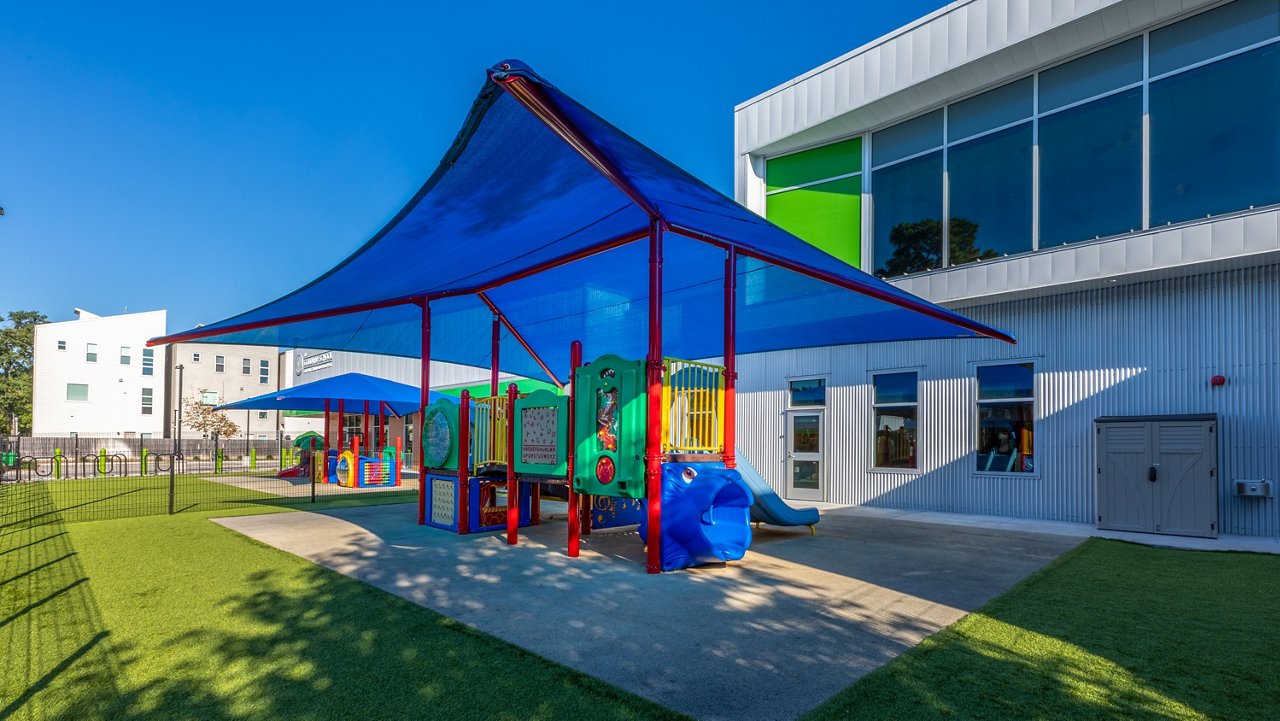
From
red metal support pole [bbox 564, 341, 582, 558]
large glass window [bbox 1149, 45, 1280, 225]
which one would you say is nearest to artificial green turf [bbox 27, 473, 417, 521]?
red metal support pole [bbox 564, 341, 582, 558]

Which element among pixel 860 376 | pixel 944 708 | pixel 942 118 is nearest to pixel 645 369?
pixel 944 708

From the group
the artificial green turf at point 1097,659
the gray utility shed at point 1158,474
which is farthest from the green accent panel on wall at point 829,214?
the artificial green turf at point 1097,659

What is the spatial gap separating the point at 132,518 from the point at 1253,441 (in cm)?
1575

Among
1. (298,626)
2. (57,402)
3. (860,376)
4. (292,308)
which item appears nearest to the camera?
(298,626)

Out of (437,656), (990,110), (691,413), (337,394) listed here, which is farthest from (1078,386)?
(337,394)

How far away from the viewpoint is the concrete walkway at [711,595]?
389 cm

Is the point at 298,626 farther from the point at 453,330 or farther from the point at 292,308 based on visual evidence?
the point at 453,330

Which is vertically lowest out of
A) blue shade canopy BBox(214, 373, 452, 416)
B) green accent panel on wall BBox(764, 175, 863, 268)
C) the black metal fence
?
the black metal fence

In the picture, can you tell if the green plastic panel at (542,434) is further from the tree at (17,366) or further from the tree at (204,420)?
the tree at (17,366)

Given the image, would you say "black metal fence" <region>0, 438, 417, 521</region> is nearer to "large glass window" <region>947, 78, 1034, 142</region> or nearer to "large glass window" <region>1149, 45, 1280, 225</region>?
"large glass window" <region>947, 78, 1034, 142</region>

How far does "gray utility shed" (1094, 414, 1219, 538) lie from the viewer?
9352mm

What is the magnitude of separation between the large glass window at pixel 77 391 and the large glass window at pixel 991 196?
147ft

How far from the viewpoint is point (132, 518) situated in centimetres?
1036

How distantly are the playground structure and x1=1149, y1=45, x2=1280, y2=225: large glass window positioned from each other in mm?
3594
